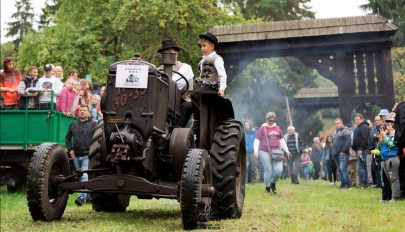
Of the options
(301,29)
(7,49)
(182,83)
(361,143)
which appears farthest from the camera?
(7,49)

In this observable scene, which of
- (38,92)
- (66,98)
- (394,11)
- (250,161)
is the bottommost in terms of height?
(250,161)

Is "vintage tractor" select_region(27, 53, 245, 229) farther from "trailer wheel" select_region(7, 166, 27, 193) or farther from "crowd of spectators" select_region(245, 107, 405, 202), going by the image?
"trailer wheel" select_region(7, 166, 27, 193)

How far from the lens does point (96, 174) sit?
7.55 m

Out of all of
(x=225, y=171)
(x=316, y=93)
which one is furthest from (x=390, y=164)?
(x=316, y=93)

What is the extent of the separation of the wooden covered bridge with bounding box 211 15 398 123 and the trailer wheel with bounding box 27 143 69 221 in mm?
15836

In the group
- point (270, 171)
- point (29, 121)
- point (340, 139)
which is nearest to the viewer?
point (29, 121)

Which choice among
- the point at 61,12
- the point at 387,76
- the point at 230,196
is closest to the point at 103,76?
the point at 61,12

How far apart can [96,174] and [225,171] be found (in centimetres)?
162

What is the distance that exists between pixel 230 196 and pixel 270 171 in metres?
7.21

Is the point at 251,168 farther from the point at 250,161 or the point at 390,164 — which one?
the point at 390,164

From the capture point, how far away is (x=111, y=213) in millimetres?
8508

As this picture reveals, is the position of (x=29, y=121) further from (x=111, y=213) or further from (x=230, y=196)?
(x=230, y=196)

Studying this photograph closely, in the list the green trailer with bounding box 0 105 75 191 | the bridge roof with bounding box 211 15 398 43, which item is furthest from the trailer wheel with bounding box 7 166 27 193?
the bridge roof with bounding box 211 15 398 43

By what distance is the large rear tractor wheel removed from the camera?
7360 millimetres
